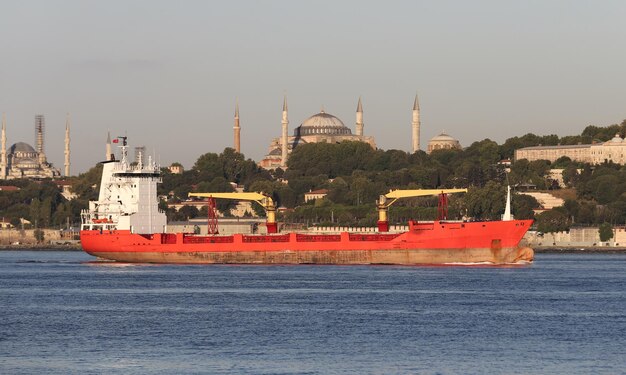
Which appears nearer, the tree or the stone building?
the tree

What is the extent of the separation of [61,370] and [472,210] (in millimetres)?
109489

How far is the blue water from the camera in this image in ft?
125

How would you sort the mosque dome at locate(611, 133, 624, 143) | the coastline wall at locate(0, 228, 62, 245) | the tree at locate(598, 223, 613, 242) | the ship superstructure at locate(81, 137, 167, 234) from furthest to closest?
the mosque dome at locate(611, 133, 624, 143) → the coastline wall at locate(0, 228, 62, 245) → the tree at locate(598, 223, 613, 242) → the ship superstructure at locate(81, 137, 167, 234)

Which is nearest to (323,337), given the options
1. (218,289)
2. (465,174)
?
(218,289)

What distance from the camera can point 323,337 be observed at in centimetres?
4306

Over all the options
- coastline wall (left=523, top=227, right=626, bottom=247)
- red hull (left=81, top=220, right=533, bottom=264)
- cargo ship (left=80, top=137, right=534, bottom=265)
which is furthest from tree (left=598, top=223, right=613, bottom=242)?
red hull (left=81, top=220, right=533, bottom=264)

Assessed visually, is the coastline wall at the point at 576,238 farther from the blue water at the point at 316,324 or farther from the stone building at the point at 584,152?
the blue water at the point at 316,324

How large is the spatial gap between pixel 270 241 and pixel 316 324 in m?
36.7

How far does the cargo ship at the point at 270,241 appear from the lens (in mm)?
78375

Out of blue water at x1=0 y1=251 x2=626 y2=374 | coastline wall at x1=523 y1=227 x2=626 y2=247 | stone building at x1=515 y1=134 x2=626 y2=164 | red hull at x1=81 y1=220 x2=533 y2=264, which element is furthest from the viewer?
stone building at x1=515 y1=134 x2=626 y2=164

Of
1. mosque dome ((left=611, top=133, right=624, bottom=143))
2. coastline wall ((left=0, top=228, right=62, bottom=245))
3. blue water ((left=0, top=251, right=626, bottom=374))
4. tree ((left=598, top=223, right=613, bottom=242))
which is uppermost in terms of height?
mosque dome ((left=611, top=133, right=624, bottom=143))

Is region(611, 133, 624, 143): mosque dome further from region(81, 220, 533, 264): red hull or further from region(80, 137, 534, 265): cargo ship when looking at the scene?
region(81, 220, 533, 264): red hull

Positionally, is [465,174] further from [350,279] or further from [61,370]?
[61,370]

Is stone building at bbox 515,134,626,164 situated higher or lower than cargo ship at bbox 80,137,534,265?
higher
